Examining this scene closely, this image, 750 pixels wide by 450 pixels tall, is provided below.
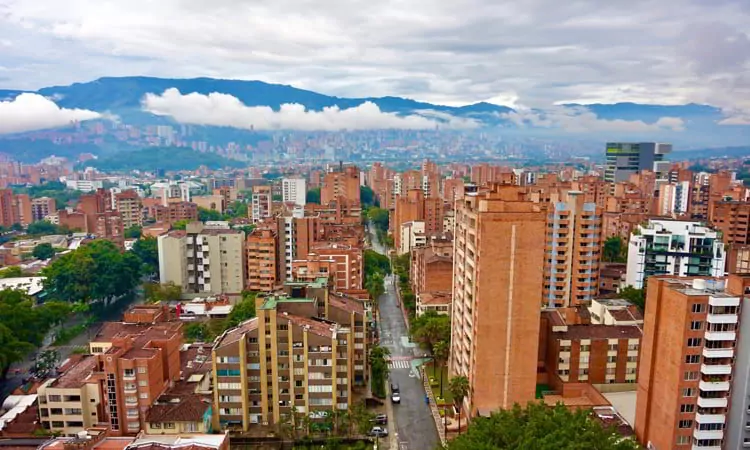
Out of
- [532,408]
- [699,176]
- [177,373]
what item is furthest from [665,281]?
[699,176]

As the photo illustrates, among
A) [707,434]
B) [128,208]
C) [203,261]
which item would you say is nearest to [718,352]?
[707,434]

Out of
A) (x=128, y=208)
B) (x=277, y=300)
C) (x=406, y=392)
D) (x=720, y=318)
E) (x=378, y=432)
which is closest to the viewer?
(x=720, y=318)

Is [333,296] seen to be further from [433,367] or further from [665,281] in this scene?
[665,281]

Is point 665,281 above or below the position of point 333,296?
above

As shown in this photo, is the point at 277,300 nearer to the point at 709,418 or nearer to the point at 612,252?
the point at 709,418

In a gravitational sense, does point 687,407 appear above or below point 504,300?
below

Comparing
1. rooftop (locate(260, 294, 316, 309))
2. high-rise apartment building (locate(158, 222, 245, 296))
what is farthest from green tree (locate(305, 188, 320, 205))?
rooftop (locate(260, 294, 316, 309))
